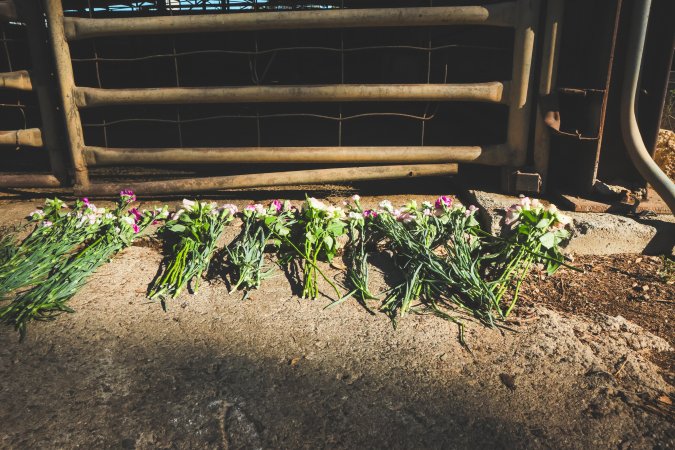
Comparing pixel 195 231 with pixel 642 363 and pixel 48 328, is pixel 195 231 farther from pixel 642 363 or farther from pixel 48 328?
pixel 642 363

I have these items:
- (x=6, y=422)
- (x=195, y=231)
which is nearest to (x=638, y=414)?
(x=6, y=422)

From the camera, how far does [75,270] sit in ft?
6.63

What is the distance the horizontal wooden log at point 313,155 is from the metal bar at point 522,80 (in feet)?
0.26

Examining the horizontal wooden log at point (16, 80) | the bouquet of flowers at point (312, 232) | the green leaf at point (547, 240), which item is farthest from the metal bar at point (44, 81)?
the green leaf at point (547, 240)

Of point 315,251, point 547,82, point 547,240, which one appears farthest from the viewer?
point 547,82

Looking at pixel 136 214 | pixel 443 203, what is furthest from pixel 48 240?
pixel 443 203

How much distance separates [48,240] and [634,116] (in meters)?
2.84

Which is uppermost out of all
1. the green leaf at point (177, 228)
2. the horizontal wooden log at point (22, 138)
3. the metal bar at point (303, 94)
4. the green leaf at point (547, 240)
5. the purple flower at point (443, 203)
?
the metal bar at point (303, 94)

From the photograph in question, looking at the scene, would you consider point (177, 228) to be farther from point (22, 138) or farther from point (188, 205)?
point (22, 138)

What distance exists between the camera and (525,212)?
2285mm

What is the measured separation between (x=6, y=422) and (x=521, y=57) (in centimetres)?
263

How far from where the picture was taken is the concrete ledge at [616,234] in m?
2.41

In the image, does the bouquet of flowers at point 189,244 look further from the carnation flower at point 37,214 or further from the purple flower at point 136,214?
the carnation flower at point 37,214

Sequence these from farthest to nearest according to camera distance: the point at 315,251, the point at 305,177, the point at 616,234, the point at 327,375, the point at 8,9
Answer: the point at 305,177
the point at 8,9
the point at 616,234
the point at 315,251
the point at 327,375
